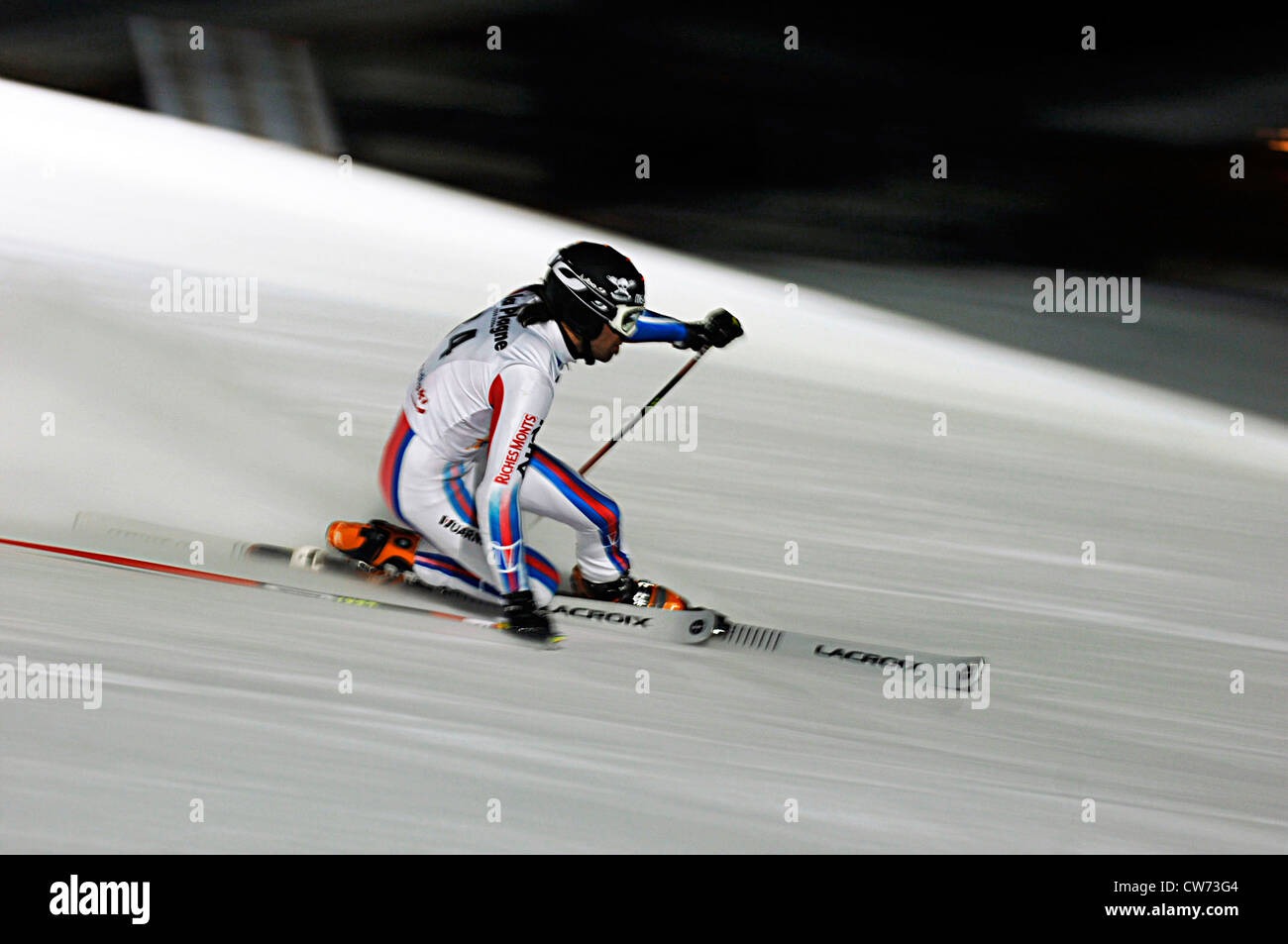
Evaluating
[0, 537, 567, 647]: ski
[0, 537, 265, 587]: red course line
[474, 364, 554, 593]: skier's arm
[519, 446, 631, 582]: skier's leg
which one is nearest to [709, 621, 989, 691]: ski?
[519, 446, 631, 582]: skier's leg

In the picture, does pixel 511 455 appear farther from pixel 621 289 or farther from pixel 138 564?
pixel 138 564

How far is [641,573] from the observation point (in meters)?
3.57

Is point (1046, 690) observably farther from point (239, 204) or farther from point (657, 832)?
point (239, 204)

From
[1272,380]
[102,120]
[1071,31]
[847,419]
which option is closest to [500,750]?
[847,419]

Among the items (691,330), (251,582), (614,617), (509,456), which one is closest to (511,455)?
(509,456)

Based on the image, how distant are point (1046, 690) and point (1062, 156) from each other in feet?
24.1

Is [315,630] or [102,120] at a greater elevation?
[102,120]

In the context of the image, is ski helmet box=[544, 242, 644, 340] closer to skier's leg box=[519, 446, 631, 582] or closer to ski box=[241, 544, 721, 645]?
skier's leg box=[519, 446, 631, 582]

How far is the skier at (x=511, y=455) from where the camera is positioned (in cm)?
276

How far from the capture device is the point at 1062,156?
9.27m

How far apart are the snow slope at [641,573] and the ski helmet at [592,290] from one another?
832mm

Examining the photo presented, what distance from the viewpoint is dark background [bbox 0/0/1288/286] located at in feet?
28.1

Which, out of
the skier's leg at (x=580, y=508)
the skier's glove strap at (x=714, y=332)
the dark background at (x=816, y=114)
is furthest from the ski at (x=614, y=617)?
the dark background at (x=816, y=114)

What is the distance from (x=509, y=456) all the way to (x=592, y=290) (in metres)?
0.45
